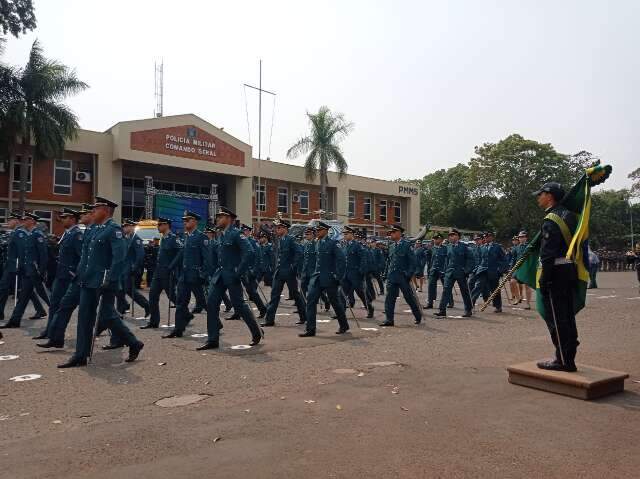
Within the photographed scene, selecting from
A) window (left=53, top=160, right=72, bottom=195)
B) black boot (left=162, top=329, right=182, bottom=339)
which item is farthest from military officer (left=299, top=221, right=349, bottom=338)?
window (left=53, top=160, right=72, bottom=195)

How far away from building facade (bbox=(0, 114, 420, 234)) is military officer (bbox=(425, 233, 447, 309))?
17322mm

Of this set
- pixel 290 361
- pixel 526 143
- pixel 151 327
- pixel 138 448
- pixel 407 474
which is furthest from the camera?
pixel 526 143

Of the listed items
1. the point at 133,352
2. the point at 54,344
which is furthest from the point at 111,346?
the point at 133,352

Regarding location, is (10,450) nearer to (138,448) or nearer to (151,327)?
(138,448)

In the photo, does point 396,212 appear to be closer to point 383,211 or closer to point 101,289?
point 383,211

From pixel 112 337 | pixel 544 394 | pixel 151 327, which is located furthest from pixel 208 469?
pixel 151 327

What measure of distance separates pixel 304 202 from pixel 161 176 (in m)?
11.3

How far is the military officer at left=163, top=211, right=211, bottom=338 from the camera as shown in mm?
8930

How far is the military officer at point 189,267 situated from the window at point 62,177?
22933 mm

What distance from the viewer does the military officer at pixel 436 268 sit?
14.0 meters

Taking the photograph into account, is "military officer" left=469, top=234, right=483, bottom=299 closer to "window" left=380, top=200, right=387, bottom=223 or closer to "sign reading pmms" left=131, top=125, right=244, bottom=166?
"sign reading pmms" left=131, top=125, right=244, bottom=166

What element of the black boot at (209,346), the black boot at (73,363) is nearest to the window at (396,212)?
the black boot at (209,346)

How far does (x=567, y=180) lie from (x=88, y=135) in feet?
119

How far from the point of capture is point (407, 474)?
346cm
